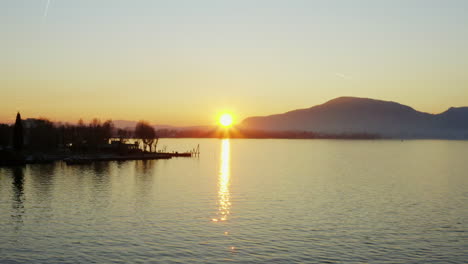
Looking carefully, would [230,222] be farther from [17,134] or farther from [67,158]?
[17,134]

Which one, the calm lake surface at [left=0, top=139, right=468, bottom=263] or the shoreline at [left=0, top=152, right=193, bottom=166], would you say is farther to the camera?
the shoreline at [left=0, top=152, right=193, bottom=166]

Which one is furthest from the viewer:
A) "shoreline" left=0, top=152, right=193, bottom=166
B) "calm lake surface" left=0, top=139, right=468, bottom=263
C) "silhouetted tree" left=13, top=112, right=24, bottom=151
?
"silhouetted tree" left=13, top=112, right=24, bottom=151

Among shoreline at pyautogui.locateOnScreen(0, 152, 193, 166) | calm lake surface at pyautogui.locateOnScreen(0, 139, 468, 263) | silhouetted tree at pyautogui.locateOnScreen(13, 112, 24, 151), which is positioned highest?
silhouetted tree at pyautogui.locateOnScreen(13, 112, 24, 151)

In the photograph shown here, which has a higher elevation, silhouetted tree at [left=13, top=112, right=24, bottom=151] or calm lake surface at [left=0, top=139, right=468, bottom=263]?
silhouetted tree at [left=13, top=112, right=24, bottom=151]

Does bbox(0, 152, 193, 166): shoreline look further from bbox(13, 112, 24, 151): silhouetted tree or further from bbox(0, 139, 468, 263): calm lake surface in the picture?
bbox(0, 139, 468, 263): calm lake surface

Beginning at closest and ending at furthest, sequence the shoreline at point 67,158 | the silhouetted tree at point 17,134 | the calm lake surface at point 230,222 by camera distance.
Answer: the calm lake surface at point 230,222, the shoreline at point 67,158, the silhouetted tree at point 17,134

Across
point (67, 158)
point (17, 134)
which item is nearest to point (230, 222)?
point (67, 158)

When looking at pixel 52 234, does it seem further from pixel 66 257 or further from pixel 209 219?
pixel 209 219

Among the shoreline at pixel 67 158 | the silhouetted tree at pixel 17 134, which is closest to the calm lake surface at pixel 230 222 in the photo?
the shoreline at pixel 67 158

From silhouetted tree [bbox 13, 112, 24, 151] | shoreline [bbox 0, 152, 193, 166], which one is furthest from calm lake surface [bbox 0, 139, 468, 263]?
silhouetted tree [bbox 13, 112, 24, 151]

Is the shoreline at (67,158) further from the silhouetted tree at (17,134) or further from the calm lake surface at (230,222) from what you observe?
the calm lake surface at (230,222)

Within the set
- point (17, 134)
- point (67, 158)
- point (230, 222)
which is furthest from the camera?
point (67, 158)

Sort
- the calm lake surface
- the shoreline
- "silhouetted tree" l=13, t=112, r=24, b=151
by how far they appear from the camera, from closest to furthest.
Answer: the calm lake surface, the shoreline, "silhouetted tree" l=13, t=112, r=24, b=151

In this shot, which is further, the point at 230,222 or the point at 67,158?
the point at 67,158
